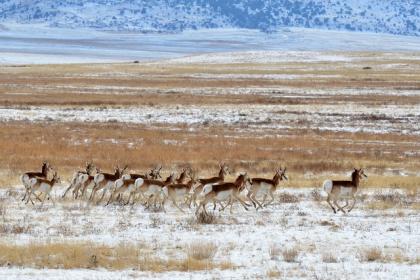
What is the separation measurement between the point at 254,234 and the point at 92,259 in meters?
3.47

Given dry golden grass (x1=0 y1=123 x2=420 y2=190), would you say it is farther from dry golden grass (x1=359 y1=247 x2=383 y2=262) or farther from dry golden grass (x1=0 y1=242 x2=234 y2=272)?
dry golden grass (x1=359 y1=247 x2=383 y2=262)

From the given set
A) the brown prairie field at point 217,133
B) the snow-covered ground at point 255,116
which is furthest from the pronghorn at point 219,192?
the snow-covered ground at point 255,116

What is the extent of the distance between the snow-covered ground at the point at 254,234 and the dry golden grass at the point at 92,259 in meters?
0.25

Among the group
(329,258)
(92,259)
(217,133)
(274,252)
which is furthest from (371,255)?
(217,133)

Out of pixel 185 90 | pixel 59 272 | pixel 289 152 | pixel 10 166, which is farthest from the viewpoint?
pixel 185 90

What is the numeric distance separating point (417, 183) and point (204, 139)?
12803 mm

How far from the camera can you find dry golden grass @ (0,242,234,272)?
39.5 ft

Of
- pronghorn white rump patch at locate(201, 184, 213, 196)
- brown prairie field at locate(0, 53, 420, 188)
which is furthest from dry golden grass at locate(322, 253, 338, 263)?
brown prairie field at locate(0, 53, 420, 188)

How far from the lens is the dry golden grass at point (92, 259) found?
474 inches

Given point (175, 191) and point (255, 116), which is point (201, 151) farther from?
point (255, 116)

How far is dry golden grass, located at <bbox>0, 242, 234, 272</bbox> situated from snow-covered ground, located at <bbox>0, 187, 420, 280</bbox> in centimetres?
25

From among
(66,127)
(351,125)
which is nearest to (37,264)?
(66,127)

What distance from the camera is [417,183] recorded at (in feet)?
73.0

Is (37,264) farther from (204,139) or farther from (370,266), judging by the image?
(204,139)
